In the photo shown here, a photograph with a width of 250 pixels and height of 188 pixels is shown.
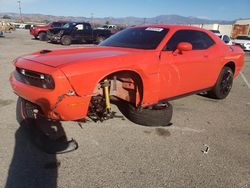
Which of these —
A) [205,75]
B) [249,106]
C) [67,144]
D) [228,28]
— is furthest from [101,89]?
[228,28]

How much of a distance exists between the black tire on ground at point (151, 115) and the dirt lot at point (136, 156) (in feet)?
0.35

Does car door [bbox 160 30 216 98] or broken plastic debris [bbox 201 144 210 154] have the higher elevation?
car door [bbox 160 30 216 98]

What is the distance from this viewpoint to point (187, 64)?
15.7 feet

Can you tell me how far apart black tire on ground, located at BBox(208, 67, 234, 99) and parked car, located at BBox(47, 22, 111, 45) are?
17032 millimetres

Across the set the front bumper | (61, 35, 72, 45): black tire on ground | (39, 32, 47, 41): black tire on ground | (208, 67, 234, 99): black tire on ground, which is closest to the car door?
(208, 67, 234, 99): black tire on ground

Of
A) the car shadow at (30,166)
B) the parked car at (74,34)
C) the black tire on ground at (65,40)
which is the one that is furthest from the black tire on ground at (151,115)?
the parked car at (74,34)

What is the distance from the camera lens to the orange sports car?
11.0 ft

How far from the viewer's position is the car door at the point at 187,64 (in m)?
4.45

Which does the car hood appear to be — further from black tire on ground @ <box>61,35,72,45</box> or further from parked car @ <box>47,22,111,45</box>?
parked car @ <box>47,22,111,45</box>

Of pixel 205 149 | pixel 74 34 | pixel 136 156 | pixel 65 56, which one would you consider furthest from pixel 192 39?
pixel 74 34

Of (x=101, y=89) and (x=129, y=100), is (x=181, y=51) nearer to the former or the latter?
(x=129, y=100)

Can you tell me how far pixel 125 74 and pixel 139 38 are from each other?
1.00 meters

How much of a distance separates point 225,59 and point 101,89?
3.20 metres

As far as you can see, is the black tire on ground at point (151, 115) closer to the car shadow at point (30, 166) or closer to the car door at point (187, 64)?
the car door at point (187, 64)
